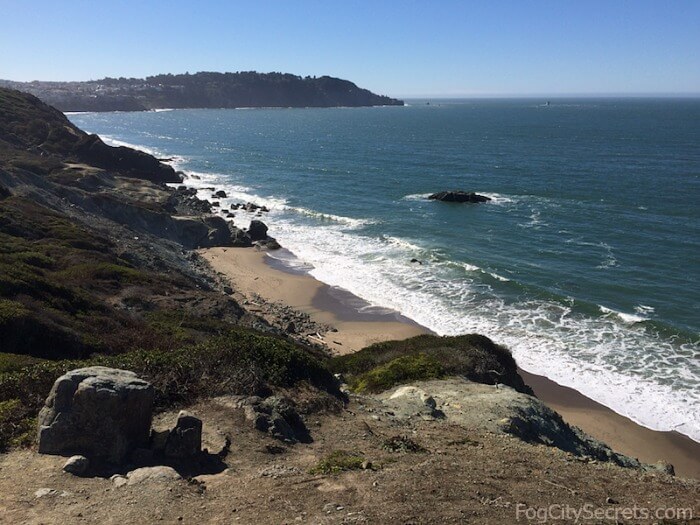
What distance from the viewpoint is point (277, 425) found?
1142 cm

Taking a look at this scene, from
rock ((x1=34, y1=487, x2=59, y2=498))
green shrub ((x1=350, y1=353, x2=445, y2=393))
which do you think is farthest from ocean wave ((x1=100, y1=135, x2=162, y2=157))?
rock ((x1=34, y1=487, x2=59, y2=498))

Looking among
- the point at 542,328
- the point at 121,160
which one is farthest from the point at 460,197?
the point at 121,160

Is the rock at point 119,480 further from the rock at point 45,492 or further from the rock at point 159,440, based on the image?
the rock at point 159,440

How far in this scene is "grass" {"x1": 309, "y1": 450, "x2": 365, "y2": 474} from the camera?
9.89m

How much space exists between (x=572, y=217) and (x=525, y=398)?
44.5m

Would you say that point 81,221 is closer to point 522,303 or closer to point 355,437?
point 522,303

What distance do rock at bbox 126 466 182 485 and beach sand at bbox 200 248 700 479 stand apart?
1821 cm

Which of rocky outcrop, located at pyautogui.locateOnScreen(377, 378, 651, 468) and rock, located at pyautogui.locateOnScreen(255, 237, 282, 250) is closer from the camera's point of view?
rocky outcrop, located at pyautogui.locateOnScreen(377, 378, 651, 468)

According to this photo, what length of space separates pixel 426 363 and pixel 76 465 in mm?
12054

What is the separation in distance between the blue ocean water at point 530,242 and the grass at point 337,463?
1784 centimetres

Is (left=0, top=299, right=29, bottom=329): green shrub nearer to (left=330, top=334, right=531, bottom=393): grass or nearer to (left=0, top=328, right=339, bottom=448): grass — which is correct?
(left=0, top=328, right=339, bottom=448): grass

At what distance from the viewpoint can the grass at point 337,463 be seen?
989cm

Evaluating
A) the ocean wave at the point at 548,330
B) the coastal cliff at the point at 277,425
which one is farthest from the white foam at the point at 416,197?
the coastal cliff at the point at 277,425

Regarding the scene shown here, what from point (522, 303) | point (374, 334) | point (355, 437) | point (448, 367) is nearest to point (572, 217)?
point (522, 303)
